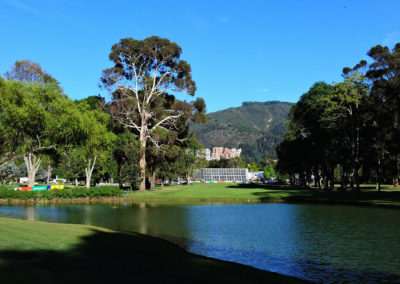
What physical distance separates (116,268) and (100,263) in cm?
72

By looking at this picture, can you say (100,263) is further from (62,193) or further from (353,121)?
(353,121)

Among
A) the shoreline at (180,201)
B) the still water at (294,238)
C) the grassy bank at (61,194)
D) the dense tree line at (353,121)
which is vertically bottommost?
the still water at (294,238)

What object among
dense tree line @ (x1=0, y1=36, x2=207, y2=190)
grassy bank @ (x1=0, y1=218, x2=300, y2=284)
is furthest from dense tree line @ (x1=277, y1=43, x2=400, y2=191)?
grassy bank @ (x1=0, y1=218, x2=300, y2=284)

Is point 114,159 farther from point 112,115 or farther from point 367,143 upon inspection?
point 367,143

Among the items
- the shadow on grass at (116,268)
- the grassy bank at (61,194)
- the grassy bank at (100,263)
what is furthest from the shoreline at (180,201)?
the shadow on grass at (116,268)

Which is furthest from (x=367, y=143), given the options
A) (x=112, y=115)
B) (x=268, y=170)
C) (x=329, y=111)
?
(x=268, y=170)

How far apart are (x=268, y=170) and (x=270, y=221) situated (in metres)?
161

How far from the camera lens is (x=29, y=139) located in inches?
1532

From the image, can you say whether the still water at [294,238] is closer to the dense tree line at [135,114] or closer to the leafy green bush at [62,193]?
the leafy green bush at [62,193]

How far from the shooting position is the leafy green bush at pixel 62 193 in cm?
3906

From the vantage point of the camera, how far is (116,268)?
1031 centimetres

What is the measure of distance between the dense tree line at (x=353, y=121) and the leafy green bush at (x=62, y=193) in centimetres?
2938

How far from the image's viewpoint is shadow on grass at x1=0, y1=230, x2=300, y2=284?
8.91m

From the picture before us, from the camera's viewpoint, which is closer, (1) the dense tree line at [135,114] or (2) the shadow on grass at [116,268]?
(2) the shadow on grass at [116,268]
